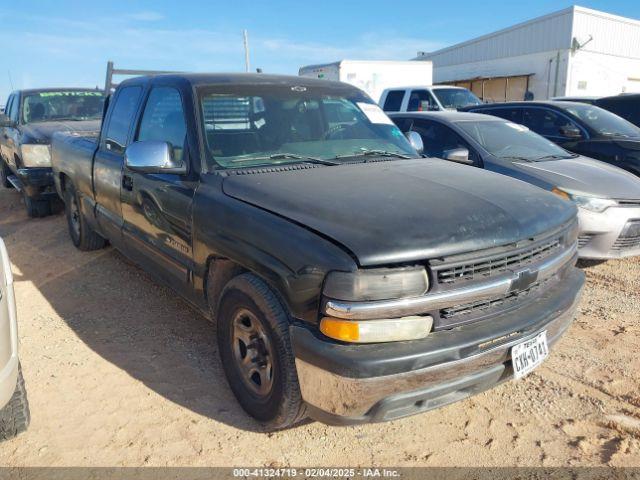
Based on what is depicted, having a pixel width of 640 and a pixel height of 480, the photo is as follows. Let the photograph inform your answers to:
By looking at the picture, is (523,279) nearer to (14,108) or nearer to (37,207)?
(37,207)

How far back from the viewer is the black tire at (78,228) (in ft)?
18.4

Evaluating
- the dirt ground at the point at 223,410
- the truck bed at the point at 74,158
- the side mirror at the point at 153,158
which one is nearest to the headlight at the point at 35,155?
the truck bed at the point at 74,158

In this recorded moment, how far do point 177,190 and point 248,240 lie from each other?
3.02ft

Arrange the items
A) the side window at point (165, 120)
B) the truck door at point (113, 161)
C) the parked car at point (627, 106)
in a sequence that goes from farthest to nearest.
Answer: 1. the parked car at point (627, 106)
2. the truck door at point (113, 161)
3. the side window at point (165, 120)

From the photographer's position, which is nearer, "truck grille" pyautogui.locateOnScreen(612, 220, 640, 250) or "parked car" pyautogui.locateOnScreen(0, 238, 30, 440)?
"parked car" pyautogui.locateOnScreen(0, 238, 30, 440)

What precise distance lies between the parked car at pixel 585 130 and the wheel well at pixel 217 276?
589 centimetres

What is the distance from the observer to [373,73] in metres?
15.9

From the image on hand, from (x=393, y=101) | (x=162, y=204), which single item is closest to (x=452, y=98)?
(x=393, y=101)

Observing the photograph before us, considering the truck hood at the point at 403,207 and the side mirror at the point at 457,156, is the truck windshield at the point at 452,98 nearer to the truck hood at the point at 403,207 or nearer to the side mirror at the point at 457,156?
the side mirror at the point at 457,156

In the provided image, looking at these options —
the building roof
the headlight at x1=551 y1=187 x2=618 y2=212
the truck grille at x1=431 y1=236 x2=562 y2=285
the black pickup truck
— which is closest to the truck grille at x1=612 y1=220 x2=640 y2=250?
the headlight at x1=551 y1=187 x2=618 y2=212

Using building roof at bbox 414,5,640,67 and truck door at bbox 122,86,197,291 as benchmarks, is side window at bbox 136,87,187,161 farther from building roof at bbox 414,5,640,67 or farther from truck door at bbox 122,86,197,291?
building roof at bbox 414,5,640,67

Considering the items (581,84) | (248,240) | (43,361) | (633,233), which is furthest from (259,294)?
(581,84)

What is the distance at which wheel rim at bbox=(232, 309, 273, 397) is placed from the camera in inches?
103

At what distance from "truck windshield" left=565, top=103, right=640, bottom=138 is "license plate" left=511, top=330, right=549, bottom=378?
5479mm
